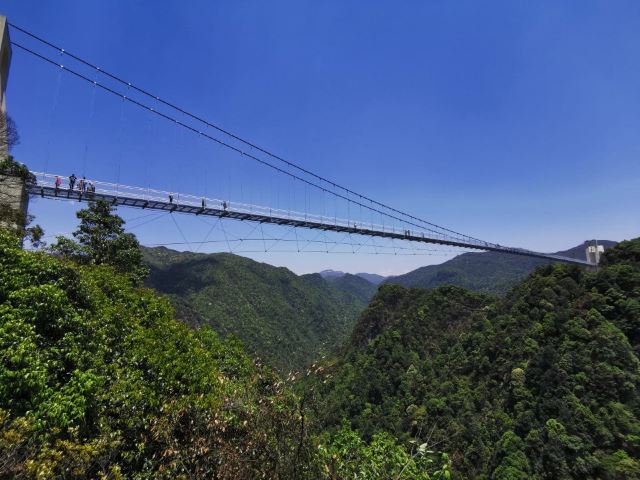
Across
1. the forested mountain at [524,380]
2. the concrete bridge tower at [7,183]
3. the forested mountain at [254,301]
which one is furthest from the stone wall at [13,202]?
the forested mountain at [254,301]

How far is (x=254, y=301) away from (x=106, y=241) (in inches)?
4599

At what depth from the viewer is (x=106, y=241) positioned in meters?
22.0

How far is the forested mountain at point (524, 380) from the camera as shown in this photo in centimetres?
3031

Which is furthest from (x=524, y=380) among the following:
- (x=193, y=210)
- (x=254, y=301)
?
(x=254, y=301)

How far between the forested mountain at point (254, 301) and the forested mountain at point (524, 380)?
43.2m

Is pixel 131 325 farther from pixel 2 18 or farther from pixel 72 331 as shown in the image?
pixel 2 18

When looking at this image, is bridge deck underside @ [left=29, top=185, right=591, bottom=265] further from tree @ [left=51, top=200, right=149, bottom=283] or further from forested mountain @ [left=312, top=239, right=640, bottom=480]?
forested mountain @ [left=312, top=239, right=640, bottom=480]

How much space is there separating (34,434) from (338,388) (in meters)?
56.8

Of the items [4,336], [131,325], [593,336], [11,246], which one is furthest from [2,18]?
[593,336]

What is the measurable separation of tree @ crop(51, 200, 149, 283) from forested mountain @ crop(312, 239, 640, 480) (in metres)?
13.5

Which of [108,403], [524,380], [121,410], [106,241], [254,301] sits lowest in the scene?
[524,380]

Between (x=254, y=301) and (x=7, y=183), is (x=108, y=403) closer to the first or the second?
(x=7, y=183)

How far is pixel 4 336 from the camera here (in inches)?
277

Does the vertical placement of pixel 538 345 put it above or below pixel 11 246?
below
